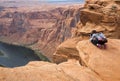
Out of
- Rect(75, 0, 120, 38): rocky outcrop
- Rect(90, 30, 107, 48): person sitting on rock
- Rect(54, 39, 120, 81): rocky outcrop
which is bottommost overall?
Rect(75, 0, 120, 38): rocky outcrop

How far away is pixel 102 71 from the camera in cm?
2386

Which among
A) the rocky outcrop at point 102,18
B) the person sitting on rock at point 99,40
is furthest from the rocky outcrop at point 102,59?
the rocky outcrop at point 102,18

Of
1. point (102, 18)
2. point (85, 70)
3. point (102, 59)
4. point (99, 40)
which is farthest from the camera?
point (102, 18)

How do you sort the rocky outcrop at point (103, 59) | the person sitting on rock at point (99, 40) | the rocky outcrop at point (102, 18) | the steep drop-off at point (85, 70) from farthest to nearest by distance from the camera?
1. the rocky outcrop at point (102, 18)
2. the person sitting on rock at point (99, 40)
3. the rocky outcrop at point (103, 59)
4. the steep drop-off at point (85, 70)

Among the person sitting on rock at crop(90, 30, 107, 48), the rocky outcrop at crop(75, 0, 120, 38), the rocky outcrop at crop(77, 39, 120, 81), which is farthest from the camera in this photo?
the rocky outcrop at crop(75, 0, 120, 38)

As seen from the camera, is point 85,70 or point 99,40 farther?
point 99,40

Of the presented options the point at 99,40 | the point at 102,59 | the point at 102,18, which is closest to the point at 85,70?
the point at 102,59

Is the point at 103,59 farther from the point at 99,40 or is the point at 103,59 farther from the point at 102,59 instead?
the point at 99,40

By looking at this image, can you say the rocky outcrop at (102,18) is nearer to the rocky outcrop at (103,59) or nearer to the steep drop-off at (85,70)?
the rocky outcrop at (103,59)

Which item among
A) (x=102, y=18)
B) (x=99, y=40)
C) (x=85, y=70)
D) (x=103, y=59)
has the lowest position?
(x=102, y=18)

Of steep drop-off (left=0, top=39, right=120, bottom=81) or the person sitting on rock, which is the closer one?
steep drop-off (left=0, top=39, right=120, bottom=81)

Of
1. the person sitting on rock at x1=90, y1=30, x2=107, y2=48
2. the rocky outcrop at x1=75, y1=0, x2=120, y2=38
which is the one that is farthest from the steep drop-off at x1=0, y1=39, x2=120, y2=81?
the rocky outcrop at x1=75, y1=0, x2=120, y2=38

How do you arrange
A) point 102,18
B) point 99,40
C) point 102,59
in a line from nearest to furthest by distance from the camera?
point 102,59, point 99,40, point 102,18

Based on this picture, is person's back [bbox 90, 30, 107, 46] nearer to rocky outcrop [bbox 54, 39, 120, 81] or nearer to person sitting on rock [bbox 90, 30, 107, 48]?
person sitting on rock [bbox 90, 30, 107, 48]
